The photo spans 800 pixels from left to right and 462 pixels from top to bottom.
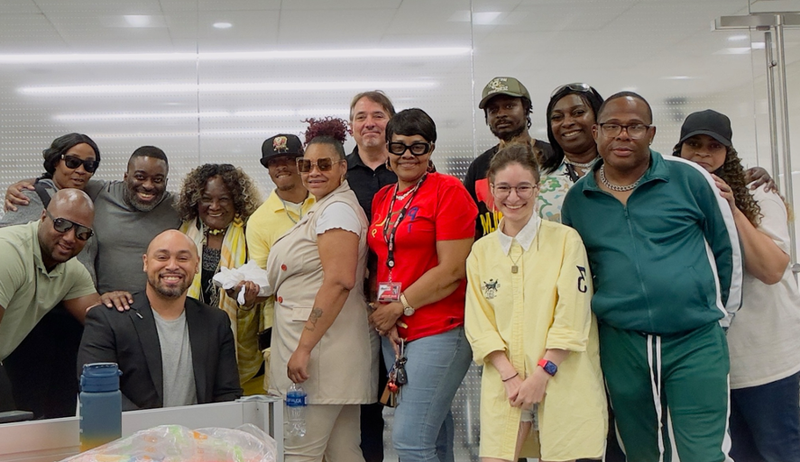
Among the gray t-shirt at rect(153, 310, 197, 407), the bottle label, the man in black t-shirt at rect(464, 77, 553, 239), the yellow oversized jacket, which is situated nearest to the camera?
the bottle label

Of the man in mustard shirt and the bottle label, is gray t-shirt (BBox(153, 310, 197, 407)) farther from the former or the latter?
the bottle label

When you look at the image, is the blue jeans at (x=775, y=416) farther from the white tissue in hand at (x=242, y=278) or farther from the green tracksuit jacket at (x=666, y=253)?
the white tissue in hand at (x=242, y=278)

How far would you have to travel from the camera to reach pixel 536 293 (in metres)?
2.62

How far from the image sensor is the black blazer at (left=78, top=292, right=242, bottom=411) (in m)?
2.76

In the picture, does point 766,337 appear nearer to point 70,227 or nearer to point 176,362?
point 176,362

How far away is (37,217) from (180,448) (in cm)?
Result: 284

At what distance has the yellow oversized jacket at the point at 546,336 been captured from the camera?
256 cm

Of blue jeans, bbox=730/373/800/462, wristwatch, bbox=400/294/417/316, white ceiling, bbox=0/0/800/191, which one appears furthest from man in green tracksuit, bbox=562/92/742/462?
white ceiling, bbox=0/0/800/191

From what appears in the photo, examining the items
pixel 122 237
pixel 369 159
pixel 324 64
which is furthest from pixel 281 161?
pixel 324 64

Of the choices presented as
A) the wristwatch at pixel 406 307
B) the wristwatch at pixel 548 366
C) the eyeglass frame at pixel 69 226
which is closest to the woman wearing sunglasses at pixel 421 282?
the wristwatch at pixel 406 307

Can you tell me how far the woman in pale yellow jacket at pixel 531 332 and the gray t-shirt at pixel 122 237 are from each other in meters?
1.85

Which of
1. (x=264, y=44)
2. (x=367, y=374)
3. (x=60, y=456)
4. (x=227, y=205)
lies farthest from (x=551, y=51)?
(x=60, y=456)

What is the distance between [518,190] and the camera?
8.86 feet

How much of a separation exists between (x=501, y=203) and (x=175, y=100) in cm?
303
